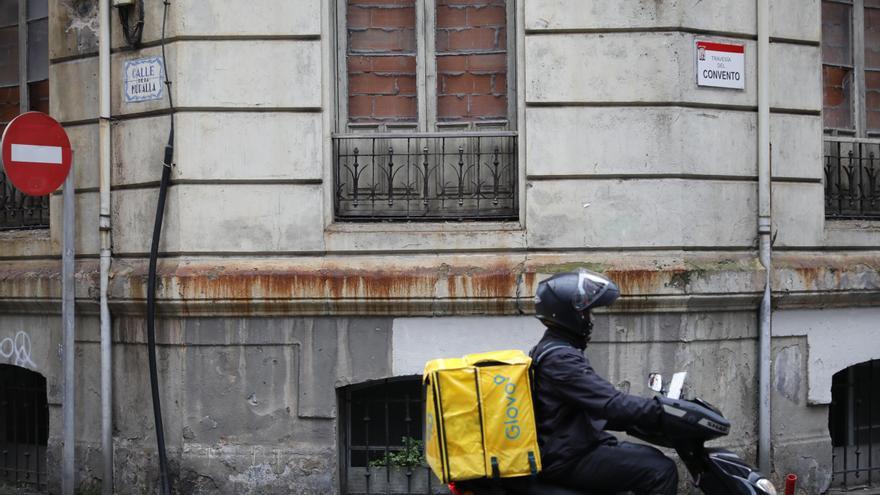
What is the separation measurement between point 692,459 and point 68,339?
512 cm

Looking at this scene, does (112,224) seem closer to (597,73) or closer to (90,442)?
(90,442)

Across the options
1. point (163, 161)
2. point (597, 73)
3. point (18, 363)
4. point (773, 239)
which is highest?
point (597, 73)

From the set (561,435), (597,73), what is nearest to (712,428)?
(561,435)

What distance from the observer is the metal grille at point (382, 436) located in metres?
8.69

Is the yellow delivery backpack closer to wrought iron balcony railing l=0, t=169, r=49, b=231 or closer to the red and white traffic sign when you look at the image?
the red and white traffic sign

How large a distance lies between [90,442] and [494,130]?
415cm

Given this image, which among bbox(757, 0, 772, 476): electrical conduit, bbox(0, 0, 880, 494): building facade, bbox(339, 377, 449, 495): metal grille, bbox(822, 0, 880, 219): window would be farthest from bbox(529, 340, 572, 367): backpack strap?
bbox(822, 0, 880, 219): window

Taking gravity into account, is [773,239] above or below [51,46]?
below

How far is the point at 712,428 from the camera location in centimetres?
486

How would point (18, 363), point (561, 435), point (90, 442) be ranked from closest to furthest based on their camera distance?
point (561, 435), point (90, 442), point (18, 363)

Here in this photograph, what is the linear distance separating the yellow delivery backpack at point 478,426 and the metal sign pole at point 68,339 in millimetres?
4366

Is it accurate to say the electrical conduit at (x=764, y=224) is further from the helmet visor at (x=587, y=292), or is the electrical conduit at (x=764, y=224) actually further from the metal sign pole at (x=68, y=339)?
the metal sign pole at (x=68, y=339)

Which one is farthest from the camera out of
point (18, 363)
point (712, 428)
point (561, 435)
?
point (18, 363)

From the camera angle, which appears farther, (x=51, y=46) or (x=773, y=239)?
(x=51, y=46)
